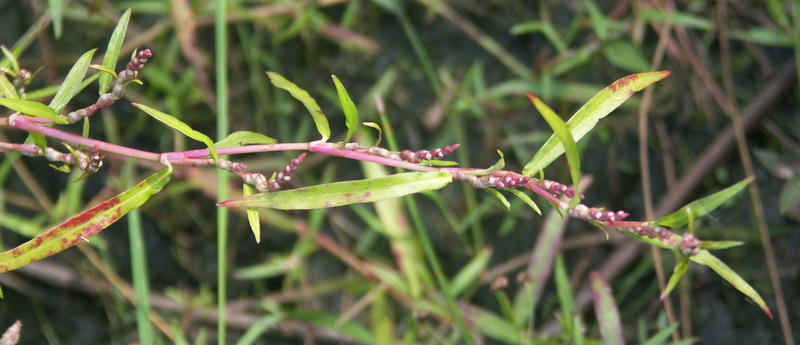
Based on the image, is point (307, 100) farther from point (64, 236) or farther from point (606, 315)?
point (606, 315)

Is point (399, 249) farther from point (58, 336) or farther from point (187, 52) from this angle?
point (58, 336)

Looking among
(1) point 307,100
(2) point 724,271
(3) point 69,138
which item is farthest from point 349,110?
(2) point 724,271

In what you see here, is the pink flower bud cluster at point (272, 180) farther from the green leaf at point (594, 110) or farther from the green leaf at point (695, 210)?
the green leaf at point (695, 210)

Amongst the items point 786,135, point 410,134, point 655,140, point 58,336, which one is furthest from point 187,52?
point 786,135

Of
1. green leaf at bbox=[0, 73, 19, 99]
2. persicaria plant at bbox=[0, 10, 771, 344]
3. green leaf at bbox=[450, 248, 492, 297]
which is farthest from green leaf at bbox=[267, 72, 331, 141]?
green leaf at bbox=[450, 248, 492, 297]

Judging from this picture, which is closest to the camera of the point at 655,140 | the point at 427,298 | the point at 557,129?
the point at 557,129

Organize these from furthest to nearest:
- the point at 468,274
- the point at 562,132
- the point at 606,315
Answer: the point at 468,274 → the point at 606,315 → the point at 562,132

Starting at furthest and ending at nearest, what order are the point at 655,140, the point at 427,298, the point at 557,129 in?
the point at 655,140
the point at 427,298
the point at 557,129
